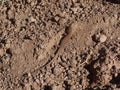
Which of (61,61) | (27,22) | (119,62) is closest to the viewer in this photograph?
(119,62)

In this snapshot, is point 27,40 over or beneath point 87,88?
over

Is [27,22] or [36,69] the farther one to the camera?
[27,22]

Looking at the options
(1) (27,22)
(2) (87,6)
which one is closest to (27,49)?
(1) (27,22)

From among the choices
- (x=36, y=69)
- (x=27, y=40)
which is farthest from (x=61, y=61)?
(x=27, y=40)

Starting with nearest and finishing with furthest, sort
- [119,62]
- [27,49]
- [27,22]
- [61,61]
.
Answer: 1. [119,62]
2. [61,61]
3. [27,49]
4. [27,22]

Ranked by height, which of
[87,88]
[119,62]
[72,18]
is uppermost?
[72,18]

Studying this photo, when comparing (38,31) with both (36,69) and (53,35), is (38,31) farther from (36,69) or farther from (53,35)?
(36,69)
